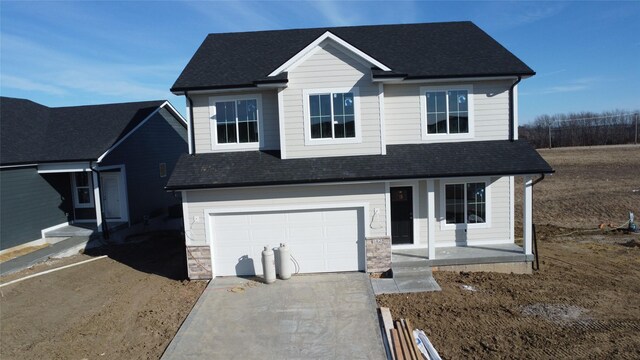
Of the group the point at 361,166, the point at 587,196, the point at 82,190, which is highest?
the point at 361,166

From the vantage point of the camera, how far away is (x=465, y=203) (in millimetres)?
13461

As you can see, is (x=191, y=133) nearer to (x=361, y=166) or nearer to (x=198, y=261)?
(x=198, y=261)

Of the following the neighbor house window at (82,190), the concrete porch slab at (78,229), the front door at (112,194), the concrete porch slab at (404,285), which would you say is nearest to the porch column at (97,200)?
the concrete porch slab at (78,229)

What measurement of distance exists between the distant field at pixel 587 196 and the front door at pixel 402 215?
8337 millimetres

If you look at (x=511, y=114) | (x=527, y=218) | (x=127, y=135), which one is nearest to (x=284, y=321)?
(x=527, y=218)

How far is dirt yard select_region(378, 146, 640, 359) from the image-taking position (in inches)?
309

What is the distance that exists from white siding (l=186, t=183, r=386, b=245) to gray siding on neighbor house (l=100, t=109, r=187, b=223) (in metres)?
7.76

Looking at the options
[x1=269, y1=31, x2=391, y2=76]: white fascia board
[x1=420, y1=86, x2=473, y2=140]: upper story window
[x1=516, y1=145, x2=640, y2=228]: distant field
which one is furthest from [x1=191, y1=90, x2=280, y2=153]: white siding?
[x1=516, y1=145, x2=640, y2=228]: distant field

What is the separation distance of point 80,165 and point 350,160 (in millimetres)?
11779

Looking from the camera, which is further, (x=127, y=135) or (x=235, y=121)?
(x=127, y=135)

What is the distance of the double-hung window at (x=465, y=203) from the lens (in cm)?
1339

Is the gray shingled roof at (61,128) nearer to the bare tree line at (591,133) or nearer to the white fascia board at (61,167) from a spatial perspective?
the white fascia board at (61,167)

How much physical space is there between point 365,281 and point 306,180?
3229 mm

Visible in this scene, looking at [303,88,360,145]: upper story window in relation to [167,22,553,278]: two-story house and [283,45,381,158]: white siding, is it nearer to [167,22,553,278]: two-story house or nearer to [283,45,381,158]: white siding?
[167,22,553,278]: two-story house
